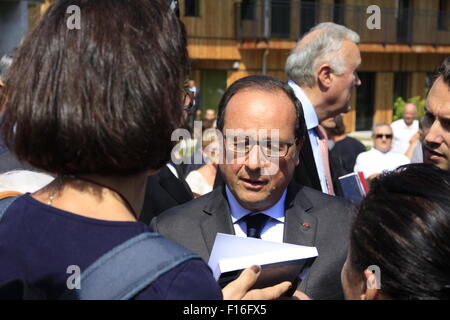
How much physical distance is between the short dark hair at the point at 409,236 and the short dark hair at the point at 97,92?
1.81ft

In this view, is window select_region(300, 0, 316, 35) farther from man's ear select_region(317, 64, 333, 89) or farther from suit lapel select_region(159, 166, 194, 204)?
suit lapel select_region(159, 166, 194, 204)

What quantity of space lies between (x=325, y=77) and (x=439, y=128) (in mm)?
1207

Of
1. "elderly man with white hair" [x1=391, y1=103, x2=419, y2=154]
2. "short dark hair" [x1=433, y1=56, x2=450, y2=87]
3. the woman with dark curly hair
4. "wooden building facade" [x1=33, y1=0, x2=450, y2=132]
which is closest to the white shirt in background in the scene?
"short dark hair" [x1=433, y1=56, x2=450, y2=87]

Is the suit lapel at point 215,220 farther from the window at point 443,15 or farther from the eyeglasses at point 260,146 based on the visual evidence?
the window at point 443,15

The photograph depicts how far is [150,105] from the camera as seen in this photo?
1.19 metres

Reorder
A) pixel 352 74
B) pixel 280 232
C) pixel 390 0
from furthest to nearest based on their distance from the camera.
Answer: pixel 390 0, pixel 352 74, pixel 280 232

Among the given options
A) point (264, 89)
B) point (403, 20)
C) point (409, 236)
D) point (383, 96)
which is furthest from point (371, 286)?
point (383, 96)

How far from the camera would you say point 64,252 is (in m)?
1.14

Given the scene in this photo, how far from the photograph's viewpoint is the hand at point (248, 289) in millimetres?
1362

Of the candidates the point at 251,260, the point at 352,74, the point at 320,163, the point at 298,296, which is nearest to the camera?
the point at 251,260

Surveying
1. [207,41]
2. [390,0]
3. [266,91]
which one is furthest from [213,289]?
[390,0]

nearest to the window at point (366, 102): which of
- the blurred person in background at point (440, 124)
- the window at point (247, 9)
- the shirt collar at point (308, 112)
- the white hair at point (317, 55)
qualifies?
the window at point (247, 9)
